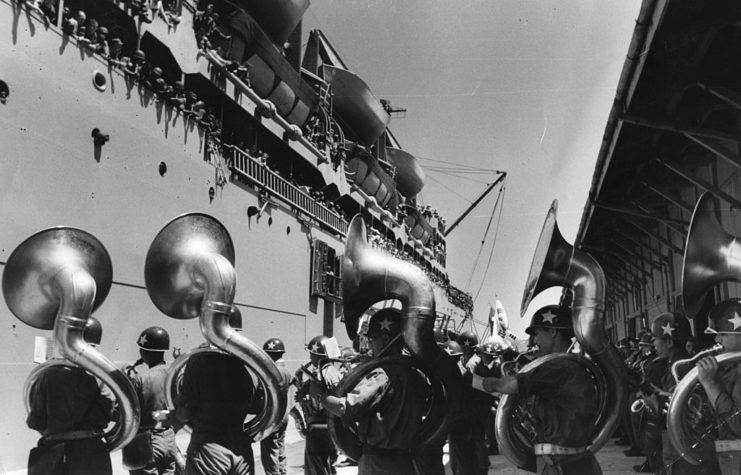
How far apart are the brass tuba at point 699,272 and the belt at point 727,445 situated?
6.2 inches

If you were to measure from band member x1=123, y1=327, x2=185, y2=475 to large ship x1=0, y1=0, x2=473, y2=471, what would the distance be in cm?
284

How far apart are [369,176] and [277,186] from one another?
13187mm

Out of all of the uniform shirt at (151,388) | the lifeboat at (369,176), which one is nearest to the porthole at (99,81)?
the uniform shirt at (151,388)

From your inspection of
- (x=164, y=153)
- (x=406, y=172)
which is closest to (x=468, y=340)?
(x=164, y=153)

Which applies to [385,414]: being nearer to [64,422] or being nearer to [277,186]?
[64,422]

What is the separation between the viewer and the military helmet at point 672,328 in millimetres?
6836

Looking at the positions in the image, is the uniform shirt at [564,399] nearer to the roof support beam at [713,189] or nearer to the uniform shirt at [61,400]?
the uniform shirt at [61,400]

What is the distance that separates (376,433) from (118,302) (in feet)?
26.9

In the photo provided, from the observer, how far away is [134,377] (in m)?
6.04

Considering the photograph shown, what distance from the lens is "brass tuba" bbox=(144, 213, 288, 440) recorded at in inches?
202

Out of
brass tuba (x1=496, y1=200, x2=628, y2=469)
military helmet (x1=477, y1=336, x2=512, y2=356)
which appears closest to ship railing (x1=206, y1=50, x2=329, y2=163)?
military helmet (x1=477, y1=336, x2=512, y2=356)

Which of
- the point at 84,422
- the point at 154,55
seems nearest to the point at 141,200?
the point at 154,55

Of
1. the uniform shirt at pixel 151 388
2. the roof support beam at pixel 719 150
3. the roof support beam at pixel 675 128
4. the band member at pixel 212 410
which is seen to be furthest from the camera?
the roof support beam at pixel 719 150

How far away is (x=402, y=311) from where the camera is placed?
502 centimetres
